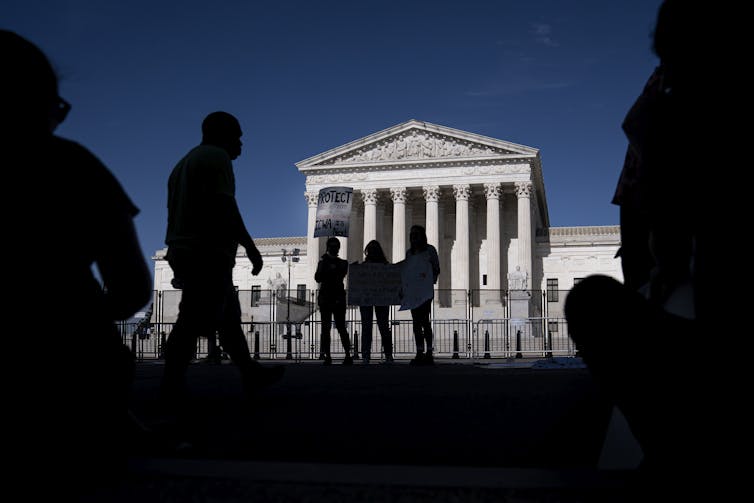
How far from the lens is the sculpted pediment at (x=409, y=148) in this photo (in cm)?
4988

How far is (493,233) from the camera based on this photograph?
4850 centimetres

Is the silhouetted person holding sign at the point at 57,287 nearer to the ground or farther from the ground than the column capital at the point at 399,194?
nearer to the ground

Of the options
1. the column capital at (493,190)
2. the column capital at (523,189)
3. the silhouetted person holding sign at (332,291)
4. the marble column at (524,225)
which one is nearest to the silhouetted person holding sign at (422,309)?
the silhouetted person holding sign at (332,291)

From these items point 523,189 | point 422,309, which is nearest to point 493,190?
point 523,189

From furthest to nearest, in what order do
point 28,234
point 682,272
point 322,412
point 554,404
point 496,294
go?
point 496,294
point 554,404
point 322,412
point 682,272
point 28,234

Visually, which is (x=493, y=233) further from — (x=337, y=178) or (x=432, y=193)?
(x=337, y=178)

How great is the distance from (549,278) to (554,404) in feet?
160

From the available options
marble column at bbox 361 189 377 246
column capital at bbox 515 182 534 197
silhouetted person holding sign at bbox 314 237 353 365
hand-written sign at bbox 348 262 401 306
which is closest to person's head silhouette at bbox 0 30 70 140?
silhouetted person holding sign at bbox 314 237 353 365

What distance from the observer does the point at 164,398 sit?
4.02 m

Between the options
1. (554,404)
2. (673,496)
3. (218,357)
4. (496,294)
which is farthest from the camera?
(496,294)

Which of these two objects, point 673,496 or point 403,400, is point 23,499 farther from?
point 403,400

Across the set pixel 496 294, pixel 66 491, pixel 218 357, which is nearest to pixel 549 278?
pixel 496 294

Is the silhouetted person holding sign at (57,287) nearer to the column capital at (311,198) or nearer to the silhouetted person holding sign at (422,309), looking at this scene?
the silhouetted person holding sign at (422,309)

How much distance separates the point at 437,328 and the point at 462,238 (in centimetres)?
2186
